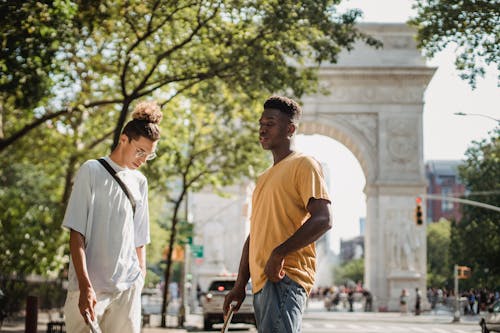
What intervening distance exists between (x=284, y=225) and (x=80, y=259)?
1.11 metres

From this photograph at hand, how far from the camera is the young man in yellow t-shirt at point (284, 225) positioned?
4.82m

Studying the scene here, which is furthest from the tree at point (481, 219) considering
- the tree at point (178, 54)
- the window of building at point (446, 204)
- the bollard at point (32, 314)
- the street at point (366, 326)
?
the window of building at point (446, 204)

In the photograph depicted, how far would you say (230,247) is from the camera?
164ft

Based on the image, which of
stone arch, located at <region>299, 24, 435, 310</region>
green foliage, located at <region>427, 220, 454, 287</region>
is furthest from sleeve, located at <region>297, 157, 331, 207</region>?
green foliage, located at <region>427, 220, 454, 287</region>

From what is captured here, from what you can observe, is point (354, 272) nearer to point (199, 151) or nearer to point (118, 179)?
point (199, 151)

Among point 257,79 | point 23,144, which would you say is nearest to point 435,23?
point 257,79

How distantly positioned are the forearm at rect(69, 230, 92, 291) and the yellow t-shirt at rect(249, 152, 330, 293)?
0.91 metres

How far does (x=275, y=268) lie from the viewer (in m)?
4.79

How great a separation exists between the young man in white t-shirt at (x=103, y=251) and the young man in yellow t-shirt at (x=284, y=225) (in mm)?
649

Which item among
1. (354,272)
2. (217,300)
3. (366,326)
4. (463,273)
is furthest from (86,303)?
(354,272)

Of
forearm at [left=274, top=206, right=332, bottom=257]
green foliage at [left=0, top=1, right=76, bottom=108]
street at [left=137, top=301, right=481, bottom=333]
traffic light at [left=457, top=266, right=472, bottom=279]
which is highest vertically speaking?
green foliage at [left=0, top=1, right=76, bottom=108]

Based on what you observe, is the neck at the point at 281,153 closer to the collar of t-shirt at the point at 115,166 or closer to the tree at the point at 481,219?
the collar of t-shirt at the point at 115,166

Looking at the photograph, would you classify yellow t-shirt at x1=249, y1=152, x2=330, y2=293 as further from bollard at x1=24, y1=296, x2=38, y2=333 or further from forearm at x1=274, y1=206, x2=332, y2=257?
bollard at x1=24, y1=296, x2=38, y2=333

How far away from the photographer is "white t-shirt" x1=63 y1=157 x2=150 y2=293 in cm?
509
